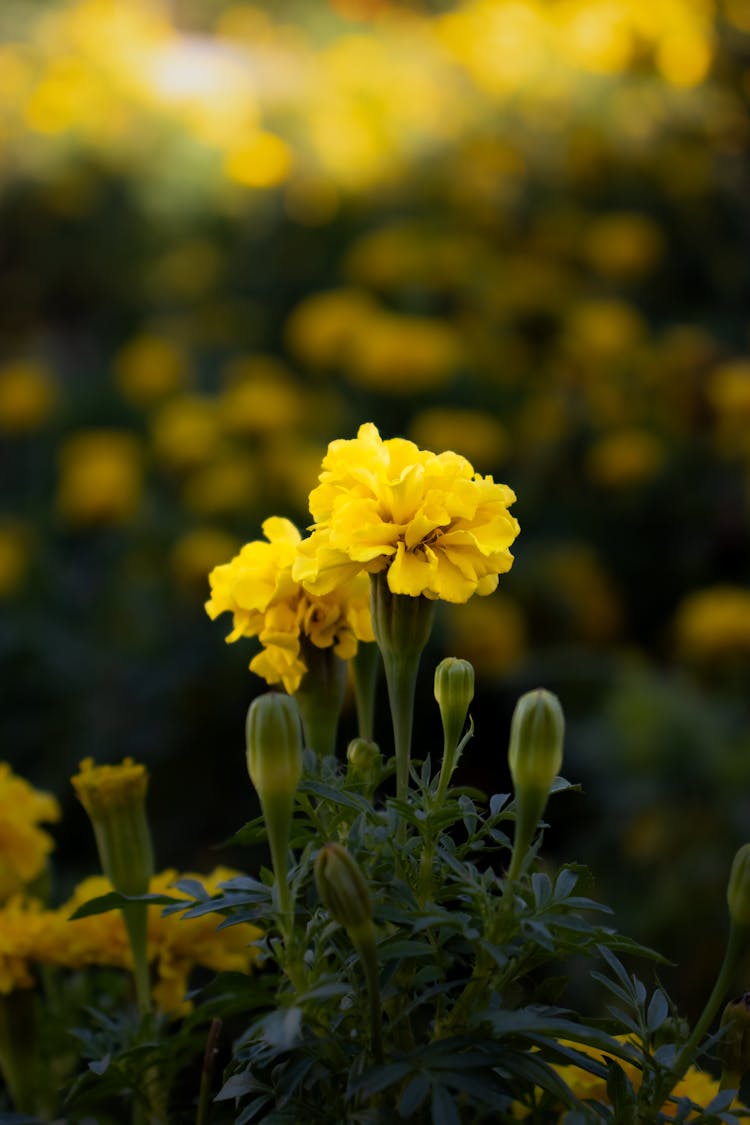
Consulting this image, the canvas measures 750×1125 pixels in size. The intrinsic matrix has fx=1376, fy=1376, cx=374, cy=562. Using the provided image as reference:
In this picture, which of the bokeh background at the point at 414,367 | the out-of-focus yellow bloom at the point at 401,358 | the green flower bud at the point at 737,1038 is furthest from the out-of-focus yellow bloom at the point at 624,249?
the green flower bud at the point at 737,1038

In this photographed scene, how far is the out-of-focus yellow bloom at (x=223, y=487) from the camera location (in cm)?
235

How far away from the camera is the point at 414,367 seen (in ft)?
8.46

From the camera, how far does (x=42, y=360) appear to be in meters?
3.49

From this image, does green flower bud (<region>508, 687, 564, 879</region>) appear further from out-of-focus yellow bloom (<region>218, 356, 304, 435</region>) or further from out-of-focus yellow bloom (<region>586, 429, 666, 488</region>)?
out-of-focus yellow bloom (<region>218, 356, 304, 435</region>)

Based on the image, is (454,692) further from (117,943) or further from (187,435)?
(187,435)

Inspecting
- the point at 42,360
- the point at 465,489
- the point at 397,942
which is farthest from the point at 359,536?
the point at 42,360

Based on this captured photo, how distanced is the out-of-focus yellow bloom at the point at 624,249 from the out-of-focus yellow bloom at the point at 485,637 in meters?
1.10

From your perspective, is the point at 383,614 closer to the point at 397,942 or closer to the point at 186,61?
the point at 397,942

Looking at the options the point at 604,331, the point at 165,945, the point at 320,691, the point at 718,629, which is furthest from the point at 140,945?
the point at 604,331

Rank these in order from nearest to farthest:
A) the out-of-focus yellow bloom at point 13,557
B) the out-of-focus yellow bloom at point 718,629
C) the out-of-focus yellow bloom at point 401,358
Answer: the out-of-focus yellow bloom at point 718,629, the out-of-focus yellow bloom at point 13,557, the out-of-focus yellow bloom at point 401,358

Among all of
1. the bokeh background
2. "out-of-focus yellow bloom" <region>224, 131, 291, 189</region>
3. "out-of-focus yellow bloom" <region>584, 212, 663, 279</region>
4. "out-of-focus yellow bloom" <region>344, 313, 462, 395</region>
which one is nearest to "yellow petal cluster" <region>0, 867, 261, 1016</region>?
the bokeh background

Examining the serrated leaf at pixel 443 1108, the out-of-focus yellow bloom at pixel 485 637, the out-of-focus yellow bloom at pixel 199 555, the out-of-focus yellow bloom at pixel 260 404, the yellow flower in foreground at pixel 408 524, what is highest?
the yellow flower in foreground at pixel 408 524

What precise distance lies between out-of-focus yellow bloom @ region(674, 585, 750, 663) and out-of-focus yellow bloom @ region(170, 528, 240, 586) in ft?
2.37

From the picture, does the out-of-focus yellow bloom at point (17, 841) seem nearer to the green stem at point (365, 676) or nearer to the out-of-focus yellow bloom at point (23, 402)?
the green stem at point (365, 676)
